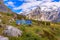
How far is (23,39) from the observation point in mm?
22219

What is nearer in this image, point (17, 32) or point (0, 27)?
point (17, 32)

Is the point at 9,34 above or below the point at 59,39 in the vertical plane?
above

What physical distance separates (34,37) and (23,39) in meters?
1.46

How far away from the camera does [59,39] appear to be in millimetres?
32250

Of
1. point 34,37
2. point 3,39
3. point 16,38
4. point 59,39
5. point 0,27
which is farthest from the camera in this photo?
point 59,39

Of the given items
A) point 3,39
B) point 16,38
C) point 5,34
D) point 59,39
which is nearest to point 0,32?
point 5,34

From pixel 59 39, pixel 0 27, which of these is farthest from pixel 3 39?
pixel 59 39

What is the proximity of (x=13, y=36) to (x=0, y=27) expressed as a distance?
5.51 m

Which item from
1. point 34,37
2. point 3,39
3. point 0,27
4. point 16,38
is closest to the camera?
point 3,39

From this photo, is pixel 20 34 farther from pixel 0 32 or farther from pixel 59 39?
pixel 59 39

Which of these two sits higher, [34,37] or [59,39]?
[34,37]

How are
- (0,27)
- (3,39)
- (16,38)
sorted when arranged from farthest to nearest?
(0,27)
(16,38)
(3,39)

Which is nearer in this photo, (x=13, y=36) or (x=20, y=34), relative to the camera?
(x=13, y=36)

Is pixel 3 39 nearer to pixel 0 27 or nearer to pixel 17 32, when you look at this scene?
pixel 17 32
